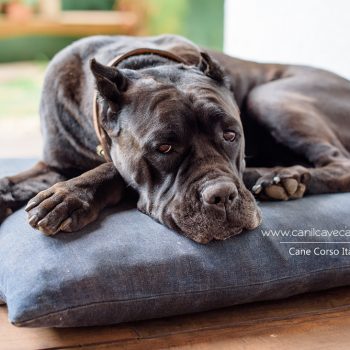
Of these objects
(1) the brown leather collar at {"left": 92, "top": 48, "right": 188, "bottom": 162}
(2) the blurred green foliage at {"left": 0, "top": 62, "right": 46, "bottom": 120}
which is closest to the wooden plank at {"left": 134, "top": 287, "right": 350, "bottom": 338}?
(1) the brown leather collar at {"left": 92, "top": 48, "right": 188, "bottom": 162}

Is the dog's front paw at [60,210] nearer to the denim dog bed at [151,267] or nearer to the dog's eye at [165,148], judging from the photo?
the denim dog bed at [151,267]

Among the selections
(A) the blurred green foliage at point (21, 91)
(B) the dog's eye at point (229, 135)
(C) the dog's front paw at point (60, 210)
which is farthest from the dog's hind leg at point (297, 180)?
(A) the blurred green foliage at point (21, 91)


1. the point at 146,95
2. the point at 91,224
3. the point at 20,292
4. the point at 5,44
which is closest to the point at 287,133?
the point at 146,95

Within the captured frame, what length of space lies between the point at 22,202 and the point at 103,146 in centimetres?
37

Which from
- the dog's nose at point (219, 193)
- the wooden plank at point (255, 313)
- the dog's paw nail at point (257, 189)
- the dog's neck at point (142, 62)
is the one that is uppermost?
the dog's neck at point (142, 62)

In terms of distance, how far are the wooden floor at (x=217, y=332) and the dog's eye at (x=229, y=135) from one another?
55 centimetres

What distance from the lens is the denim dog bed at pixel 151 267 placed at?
66.4 inches

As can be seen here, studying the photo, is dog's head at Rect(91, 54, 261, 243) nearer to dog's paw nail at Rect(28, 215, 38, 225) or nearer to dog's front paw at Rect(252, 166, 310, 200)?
dog's front paw at Rect(252, 166, 310, 200)

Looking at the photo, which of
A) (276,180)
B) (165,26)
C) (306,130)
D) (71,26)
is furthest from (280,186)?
(71,26)

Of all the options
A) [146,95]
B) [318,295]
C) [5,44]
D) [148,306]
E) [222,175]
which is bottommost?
[5,44]

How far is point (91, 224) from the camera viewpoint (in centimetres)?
199

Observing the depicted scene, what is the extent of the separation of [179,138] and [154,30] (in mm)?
5581

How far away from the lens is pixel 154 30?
735 cm

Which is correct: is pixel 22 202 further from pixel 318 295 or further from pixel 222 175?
pixel 318 295
